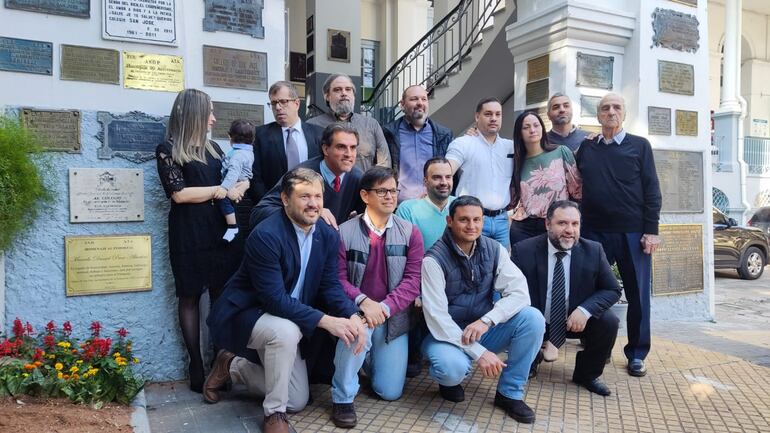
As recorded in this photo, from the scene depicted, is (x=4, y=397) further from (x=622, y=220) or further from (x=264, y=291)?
(x=622, y=220)

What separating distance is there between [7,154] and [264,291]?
1.86 m

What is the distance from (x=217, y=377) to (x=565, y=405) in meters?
2.29

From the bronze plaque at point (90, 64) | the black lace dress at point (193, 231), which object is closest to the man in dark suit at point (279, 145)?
the black lace dress at point (193, 231)

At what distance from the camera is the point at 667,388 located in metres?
4.05

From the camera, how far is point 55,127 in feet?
12.6

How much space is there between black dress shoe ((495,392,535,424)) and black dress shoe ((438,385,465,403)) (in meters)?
0.26

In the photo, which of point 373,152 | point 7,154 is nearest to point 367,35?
point 373,152

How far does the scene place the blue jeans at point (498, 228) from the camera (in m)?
4.31

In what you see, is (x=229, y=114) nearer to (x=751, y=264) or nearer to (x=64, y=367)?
(x=64, y=367)

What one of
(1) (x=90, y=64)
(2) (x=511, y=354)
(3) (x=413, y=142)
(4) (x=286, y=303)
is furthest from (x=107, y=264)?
(2) (x=511, y=354)

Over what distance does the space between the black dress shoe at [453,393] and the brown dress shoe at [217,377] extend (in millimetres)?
1416

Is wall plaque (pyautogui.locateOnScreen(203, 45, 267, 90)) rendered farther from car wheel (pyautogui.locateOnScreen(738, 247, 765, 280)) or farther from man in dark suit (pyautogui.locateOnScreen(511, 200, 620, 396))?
car wheel (pyautogui.locateOnScreen(738, 247, 765, 280))

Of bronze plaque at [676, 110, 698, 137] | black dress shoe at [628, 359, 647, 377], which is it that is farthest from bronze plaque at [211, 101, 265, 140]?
bronze plaque at [676, 110, 698, 137]

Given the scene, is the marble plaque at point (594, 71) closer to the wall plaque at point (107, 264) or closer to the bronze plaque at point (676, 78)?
the bronze plaque at point (676, 78)
